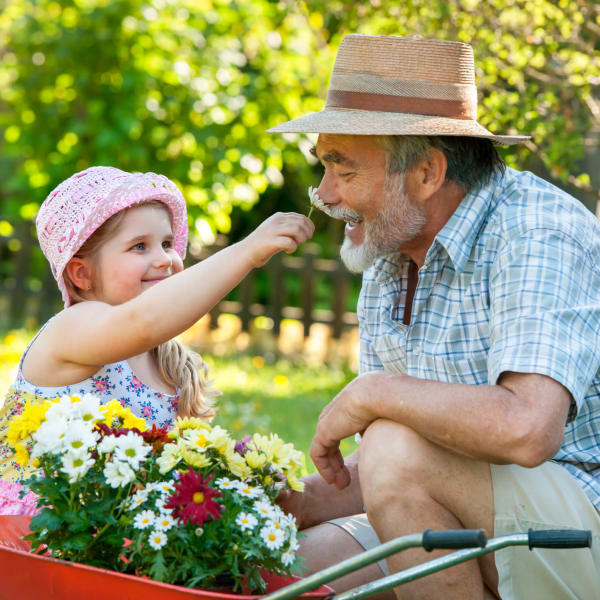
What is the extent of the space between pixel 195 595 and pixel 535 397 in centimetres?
89

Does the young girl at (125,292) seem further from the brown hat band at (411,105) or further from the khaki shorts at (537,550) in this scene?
the khaki shorts at (537,550)

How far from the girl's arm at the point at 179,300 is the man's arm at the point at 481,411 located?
0.46m

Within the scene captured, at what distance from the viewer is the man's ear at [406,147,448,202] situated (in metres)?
2.77

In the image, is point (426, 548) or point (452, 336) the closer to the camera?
point (426, 548)

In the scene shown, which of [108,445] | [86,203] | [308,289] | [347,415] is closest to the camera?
[108,445]

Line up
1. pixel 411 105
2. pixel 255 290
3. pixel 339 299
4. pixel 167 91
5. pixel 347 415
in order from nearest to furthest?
1. pixel 347 415
2. pixel 411 105
3. pixel 167 91
4. pixel 339 299
5. pixel 255 290

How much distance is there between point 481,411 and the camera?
7.43 feet

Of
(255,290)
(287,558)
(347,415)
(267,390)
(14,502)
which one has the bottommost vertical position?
(255,290)

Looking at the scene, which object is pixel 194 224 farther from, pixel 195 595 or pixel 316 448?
pixel 195 595

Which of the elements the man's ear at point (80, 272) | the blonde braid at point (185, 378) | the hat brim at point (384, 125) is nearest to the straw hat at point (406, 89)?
the hat brim at point (384, 125)

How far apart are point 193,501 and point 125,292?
103 centimetres

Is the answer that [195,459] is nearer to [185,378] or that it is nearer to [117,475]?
[117,475]

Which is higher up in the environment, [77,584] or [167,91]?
[77,584]

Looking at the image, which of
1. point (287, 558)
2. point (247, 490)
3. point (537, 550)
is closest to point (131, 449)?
point (247, 490)
